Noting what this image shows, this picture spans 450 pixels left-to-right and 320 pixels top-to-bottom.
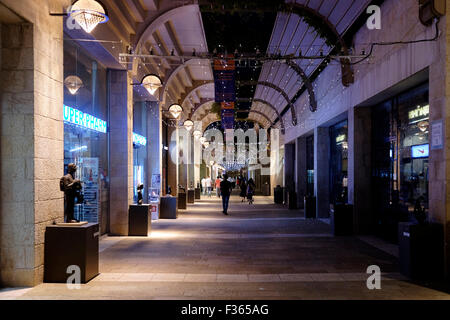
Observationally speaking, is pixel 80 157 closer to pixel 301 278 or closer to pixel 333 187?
pixel 301 278

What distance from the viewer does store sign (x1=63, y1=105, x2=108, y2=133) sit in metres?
7.62

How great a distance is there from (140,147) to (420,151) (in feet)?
32.9

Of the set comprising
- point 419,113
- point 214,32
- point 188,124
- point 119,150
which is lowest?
point 119,150

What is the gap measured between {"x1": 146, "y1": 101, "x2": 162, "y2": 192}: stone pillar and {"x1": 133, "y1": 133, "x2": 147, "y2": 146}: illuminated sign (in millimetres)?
346

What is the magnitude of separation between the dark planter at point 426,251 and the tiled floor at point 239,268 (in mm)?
332

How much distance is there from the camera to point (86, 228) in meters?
5.43

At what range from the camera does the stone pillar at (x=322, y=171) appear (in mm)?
14273

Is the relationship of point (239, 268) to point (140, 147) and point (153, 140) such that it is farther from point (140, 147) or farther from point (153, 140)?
point (153, 140)

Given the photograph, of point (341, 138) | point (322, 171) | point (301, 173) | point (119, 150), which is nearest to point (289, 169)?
point (301, 173)

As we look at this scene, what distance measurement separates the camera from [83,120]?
843 centimetres

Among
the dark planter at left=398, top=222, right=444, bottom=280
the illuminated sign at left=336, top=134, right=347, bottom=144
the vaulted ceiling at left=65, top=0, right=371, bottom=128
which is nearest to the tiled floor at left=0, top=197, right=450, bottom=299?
the dark planter at left=398, top=222, right=444, bottom=280

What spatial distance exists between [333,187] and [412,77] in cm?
742

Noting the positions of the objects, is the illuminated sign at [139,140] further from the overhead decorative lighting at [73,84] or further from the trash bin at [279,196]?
the trash bin at [279,196]
